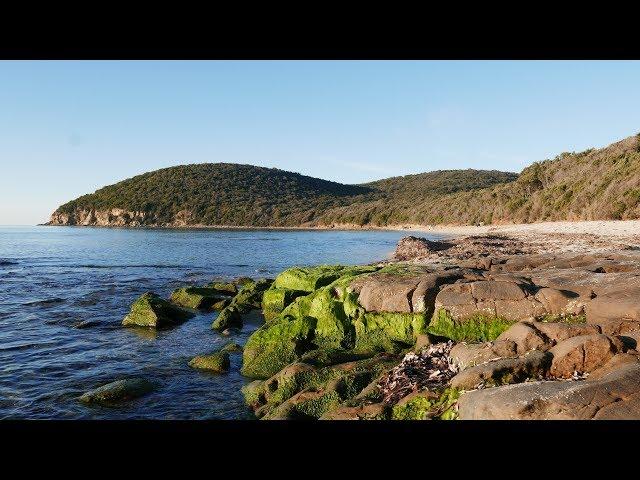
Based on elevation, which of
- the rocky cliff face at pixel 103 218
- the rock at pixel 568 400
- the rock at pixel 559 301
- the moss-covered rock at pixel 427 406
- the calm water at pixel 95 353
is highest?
the rocky cliff face at pixel 103 218

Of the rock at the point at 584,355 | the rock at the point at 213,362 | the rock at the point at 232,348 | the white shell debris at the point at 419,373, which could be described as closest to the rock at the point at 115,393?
the rock at the point at 213,362

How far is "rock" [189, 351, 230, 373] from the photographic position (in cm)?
1179

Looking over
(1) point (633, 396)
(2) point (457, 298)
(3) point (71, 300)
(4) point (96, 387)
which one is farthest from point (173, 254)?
(1) point (633, 396)

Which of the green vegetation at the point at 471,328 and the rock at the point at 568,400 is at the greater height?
the rock at the point at 568,400

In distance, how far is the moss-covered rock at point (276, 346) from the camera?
11508mm

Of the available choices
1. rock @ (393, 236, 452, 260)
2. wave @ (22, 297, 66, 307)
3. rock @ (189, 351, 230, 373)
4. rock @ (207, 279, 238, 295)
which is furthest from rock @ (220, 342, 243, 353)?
rock @ (393, 236, 452, 260)

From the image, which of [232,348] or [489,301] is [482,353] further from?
[232,348]

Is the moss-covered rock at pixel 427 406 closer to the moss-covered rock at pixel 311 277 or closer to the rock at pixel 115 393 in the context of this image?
the rock at pixel 115 393

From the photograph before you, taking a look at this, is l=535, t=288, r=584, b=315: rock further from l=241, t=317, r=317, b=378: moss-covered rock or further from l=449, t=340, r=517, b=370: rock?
l=241, t=317, r=317, b=378: moss-covered rock

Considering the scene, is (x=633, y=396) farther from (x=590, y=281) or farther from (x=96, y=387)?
(x=96, y=387)

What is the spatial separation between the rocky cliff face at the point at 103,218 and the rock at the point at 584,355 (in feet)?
498

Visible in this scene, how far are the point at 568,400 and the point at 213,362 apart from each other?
8960mm

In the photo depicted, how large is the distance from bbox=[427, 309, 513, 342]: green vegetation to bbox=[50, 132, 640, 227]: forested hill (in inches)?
1641
